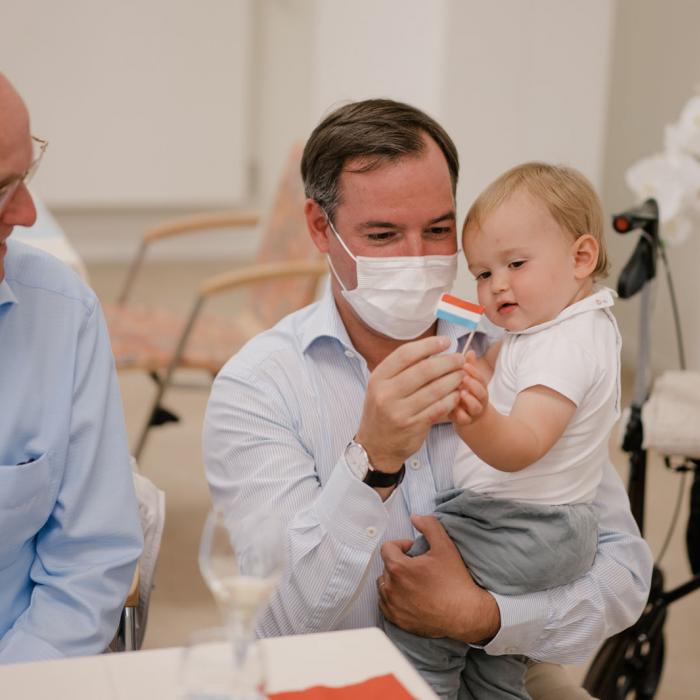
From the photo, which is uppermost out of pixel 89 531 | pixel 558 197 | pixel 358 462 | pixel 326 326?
pixel 558 197

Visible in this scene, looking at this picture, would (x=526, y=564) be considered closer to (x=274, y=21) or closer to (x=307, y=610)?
(x=307, y=610)

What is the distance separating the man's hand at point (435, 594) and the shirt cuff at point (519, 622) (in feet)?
0.04

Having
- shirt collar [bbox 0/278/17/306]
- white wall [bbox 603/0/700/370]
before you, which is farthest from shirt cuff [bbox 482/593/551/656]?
white wall [bbox 603/0/700/370]

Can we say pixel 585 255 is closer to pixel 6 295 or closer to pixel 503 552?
pixel 503 552

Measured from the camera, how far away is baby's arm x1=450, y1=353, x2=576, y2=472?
156 cm

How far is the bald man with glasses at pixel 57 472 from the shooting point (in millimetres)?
1573

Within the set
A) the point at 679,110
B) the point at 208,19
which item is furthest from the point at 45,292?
the point at 208,19

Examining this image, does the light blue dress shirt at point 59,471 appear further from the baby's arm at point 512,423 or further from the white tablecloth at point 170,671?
the baby's arm at point 512,423

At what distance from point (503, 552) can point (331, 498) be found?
28 cm

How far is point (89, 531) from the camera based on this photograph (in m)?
1.62

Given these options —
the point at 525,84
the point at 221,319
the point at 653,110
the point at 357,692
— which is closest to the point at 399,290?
the point at 357,692

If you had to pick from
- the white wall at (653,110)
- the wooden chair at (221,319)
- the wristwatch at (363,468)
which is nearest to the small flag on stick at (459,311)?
the wristwatch at (363,468)

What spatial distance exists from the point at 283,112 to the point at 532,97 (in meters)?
3.20

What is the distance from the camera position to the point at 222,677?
0.96m
